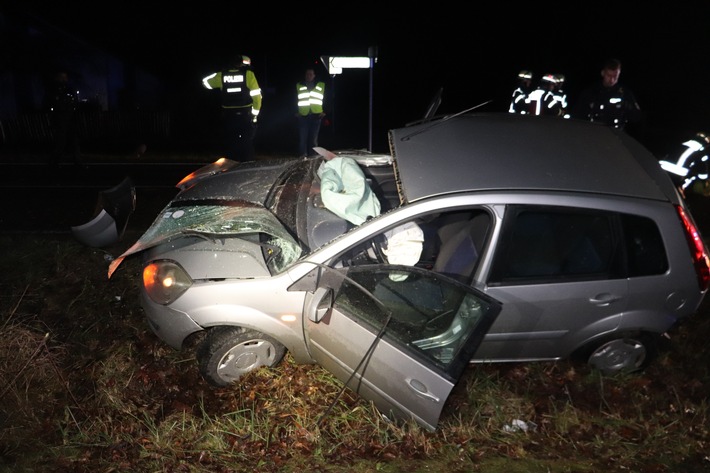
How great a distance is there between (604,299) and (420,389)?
1489 millimetres

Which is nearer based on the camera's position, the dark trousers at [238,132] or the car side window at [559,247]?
the car side window at [559,247]

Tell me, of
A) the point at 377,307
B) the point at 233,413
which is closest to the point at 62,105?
the point at 233,413

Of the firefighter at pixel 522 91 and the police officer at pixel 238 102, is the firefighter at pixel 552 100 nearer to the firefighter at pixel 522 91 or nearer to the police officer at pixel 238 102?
the firefighter at pixel 522 91

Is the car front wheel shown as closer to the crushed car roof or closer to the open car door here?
the crushed car roof

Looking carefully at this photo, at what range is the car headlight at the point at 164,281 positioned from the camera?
3658 mm

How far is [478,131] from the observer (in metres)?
4.23

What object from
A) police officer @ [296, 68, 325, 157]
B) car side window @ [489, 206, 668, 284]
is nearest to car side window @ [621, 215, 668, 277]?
car side window @ [489, 206, 668, 284]

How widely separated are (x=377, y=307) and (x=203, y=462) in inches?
56.0

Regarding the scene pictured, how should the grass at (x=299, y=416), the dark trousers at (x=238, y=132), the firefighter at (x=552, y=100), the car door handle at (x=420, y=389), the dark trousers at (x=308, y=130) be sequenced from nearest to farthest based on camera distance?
the car door handle at (x=420, y=389) < the grass at (x=299, y=416) < the firefighter at (x=552, y=100) < the dark trousers at (x=238, y=132) < the dark trousers at (x=308, y=130)

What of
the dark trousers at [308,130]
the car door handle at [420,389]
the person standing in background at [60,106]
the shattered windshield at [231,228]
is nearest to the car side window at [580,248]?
the car door handle at [420,389]

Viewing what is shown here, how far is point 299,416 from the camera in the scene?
12.0ft

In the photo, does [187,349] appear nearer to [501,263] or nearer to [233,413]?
[233,413]

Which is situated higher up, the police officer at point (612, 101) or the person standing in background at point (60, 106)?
the police officer at point (612, 101)

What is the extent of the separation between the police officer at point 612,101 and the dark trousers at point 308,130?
18.4ft
